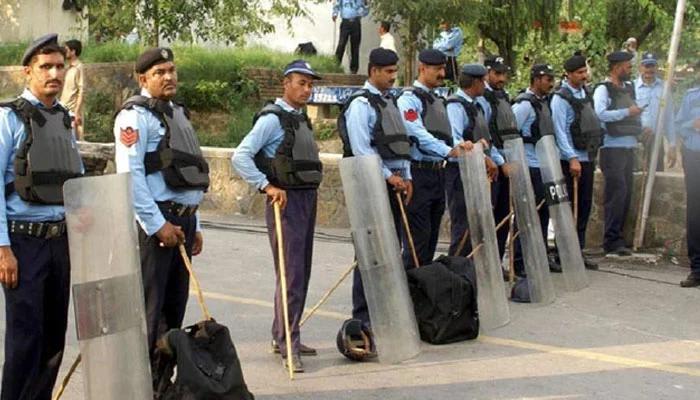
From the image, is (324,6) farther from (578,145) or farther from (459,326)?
(459,326)

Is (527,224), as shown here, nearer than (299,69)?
No

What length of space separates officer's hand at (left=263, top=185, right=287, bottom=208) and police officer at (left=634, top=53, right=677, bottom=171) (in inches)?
238

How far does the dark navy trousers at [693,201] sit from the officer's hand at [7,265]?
6892 millimetres

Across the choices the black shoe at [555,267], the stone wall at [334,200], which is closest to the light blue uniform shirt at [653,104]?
the stone wall at [334,200]

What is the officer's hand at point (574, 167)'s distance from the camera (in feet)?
37.3

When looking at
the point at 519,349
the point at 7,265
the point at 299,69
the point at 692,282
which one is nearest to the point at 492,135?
the point at 692,282

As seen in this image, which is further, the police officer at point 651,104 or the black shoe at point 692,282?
the police officer at point 651,104

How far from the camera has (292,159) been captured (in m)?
7.55

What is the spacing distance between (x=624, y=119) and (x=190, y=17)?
Result: 26.5 ft

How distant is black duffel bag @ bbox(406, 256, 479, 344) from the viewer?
8.34 metres

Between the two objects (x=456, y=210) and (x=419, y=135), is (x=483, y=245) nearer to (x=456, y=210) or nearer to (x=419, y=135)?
(x=419, y=135)

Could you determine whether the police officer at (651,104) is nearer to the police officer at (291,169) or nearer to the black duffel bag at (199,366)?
the police officer at (291,169)

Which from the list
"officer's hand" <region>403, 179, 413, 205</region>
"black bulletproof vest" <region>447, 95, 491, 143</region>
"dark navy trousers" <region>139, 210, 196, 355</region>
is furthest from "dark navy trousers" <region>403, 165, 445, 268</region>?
"dark navy trousers" <region>139, 210, 196, 355</region>

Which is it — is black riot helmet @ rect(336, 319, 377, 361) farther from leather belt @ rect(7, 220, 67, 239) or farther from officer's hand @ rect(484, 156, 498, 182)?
leather belt @ rect(7, 220, 67, 239)
